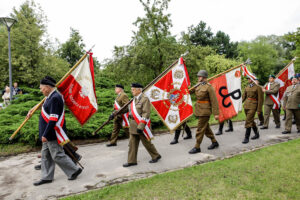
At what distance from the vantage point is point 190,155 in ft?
18.6

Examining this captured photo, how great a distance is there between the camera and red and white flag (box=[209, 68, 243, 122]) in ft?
22.7

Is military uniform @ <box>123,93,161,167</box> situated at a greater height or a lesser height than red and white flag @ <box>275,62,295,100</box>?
lesser

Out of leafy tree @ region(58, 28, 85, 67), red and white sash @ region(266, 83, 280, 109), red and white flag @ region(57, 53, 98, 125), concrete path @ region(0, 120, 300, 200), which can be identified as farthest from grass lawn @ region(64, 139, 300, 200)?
leafy tree @ region(58, 28, 85, 67)

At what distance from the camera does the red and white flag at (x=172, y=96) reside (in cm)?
570

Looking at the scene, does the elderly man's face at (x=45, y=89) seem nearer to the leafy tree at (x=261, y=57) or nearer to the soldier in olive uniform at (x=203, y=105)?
the soldier in olive uniform at (x=203, y=105)

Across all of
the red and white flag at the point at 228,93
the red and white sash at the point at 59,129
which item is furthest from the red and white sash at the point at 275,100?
the red and white sash at the point at 59,129

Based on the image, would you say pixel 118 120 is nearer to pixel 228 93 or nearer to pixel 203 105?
pixel 203 105

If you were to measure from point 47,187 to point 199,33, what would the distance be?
35.8 meters

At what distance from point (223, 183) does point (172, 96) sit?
8.79 ft

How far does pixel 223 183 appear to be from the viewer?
383cm

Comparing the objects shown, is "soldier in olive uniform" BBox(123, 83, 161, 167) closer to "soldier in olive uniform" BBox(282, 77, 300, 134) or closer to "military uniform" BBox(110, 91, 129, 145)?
"military uniform" BBox(110, 91, 129, 145)

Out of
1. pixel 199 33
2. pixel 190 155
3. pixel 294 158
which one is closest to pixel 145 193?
pixel 190 155

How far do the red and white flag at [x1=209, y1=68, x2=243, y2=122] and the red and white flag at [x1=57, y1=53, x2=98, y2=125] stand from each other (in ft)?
12.3

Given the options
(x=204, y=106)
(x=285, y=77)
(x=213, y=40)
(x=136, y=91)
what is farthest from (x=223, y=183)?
(x=213, y=40)
